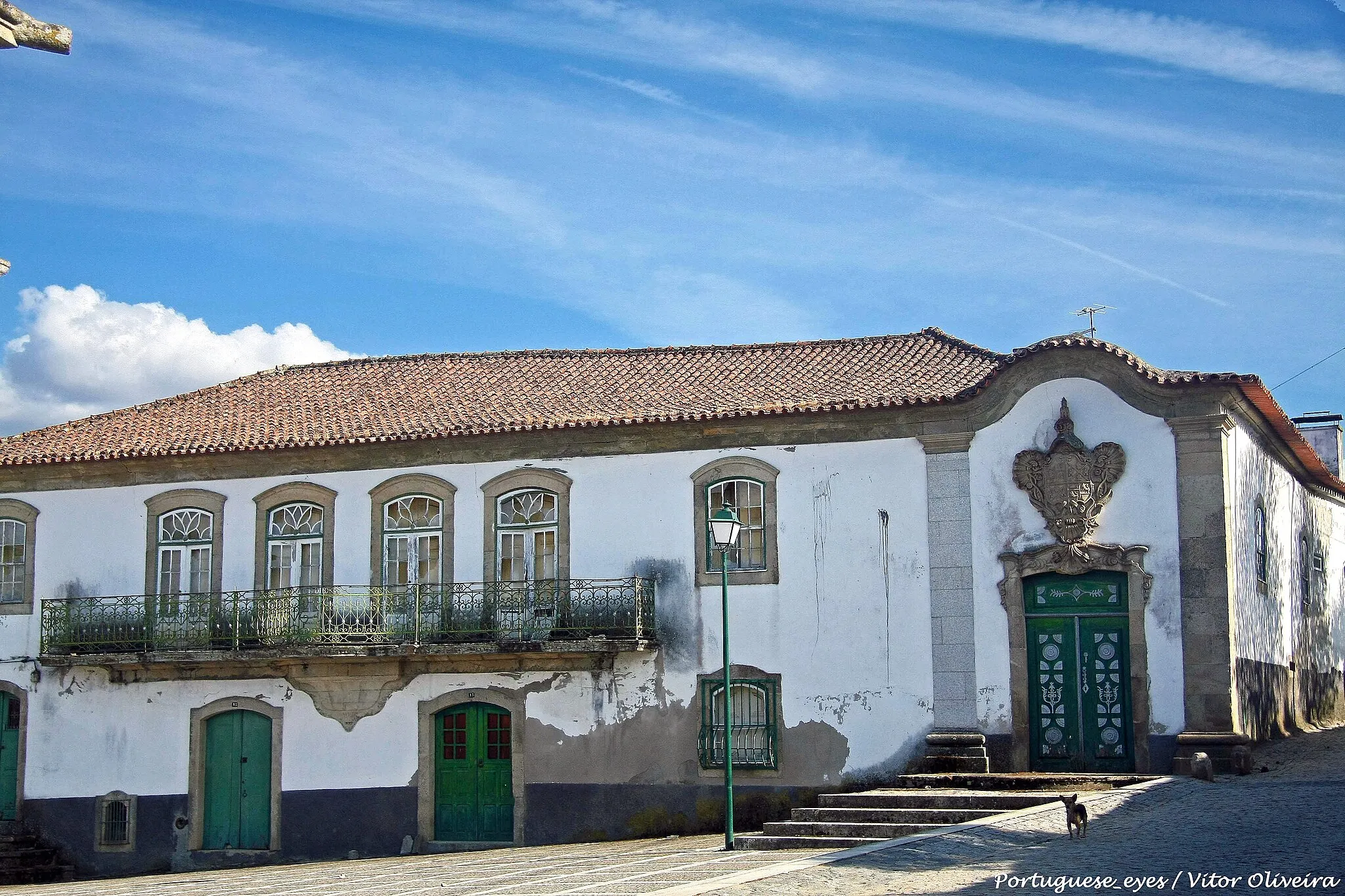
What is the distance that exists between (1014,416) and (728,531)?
4750 mm

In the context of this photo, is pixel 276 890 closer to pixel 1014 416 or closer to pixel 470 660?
pixel 470 660

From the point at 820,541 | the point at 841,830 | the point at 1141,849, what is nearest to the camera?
the point at 1141,849

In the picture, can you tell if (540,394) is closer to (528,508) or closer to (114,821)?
(528,508)

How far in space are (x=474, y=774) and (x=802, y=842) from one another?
5.67 meters

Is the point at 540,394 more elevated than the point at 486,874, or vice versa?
the point at 540,394

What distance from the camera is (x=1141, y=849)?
39.2 ft

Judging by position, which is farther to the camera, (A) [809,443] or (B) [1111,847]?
(A) [809,443]

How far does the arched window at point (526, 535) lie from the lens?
20.0 metres

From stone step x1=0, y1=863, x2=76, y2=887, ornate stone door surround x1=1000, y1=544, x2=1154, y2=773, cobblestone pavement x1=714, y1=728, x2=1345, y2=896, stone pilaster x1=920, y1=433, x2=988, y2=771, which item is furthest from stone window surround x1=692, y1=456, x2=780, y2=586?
stone step x1=0, y1=863, x2=76, y2=887

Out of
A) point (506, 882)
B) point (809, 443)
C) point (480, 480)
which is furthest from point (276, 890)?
point (809, 443)

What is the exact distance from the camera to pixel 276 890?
1537cm

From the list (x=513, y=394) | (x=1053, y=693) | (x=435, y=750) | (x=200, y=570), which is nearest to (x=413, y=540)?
(x=513, y=394)

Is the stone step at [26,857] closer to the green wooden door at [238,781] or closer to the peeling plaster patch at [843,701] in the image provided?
the green wooden door at [238,781]

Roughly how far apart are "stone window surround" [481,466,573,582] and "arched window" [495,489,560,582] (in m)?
0.05
